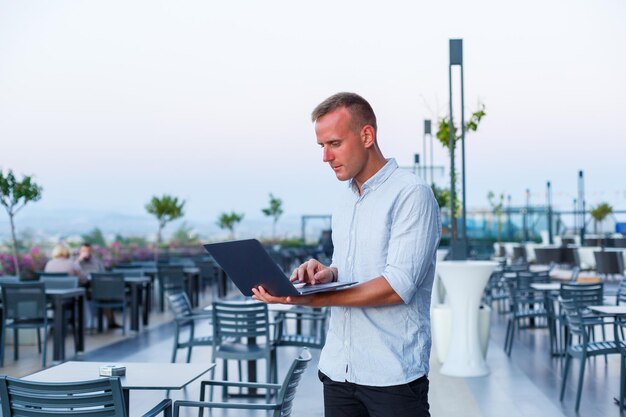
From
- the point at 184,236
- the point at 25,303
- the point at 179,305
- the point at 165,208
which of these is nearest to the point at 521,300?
the point at 179,305

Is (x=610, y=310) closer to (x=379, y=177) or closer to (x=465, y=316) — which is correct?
(x=465, y=316)

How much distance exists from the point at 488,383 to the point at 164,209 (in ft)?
41.7

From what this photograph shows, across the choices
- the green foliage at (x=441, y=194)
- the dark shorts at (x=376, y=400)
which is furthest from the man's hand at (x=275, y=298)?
the green foliage at (x=441, y=194)

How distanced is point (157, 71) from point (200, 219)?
1134 centimetres

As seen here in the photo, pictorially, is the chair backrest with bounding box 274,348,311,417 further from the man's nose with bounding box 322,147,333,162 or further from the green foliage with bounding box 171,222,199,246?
the green foliage with bounding box 171,222,199,246

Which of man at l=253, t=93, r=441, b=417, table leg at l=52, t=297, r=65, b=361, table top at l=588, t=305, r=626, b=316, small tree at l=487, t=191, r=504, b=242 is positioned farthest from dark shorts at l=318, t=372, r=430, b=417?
small tree at l=487, t=191, r=504, b=242

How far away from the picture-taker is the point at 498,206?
25859 millimetres

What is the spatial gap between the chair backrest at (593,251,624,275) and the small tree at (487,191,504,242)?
8779 mm

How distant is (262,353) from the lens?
5.92 metres

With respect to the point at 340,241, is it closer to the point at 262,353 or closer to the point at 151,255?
the point at 262,353

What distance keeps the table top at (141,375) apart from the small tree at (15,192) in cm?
779

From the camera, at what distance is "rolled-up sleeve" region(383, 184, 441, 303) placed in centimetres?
204

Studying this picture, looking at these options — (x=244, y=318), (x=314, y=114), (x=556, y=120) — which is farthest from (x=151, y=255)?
(x=314, y=114)

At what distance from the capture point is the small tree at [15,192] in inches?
431
